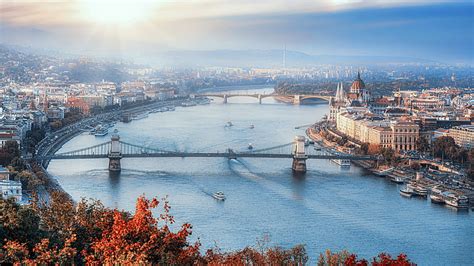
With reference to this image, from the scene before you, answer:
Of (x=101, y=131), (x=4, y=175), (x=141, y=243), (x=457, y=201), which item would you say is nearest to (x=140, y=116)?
(x=101, y=131)

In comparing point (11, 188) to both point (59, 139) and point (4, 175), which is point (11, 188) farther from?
point (59, 139)

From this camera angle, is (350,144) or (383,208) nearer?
(383,208)

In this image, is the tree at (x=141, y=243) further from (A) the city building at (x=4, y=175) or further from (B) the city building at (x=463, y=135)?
(B) the city building at (x=463, y=135)

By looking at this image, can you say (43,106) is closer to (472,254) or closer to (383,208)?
(383,208)

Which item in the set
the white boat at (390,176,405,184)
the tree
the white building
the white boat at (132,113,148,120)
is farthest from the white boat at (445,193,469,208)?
the white boat at (132,113,148,120)

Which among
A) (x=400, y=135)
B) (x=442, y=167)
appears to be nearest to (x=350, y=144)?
(x=400, y=135)
